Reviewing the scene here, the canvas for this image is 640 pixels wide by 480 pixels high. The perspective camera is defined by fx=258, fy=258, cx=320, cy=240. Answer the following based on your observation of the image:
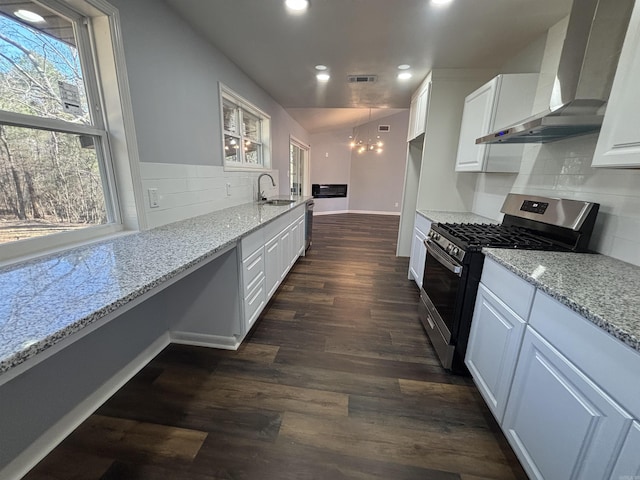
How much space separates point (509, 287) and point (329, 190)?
7.65m

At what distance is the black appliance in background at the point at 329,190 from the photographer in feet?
27.7

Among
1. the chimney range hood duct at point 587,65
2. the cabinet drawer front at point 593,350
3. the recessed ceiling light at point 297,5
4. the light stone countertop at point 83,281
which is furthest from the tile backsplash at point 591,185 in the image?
the light stone countertop at point 83,281

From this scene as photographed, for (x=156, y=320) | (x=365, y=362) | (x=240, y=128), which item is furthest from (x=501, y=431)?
(x=240, y=128)

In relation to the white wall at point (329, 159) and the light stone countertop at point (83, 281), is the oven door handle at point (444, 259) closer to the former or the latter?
the light stone countertop at point (83, 281)

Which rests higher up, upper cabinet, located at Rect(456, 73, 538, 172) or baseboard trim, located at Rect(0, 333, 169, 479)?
upper cabinet, located at Rect(456, 73, 538, 172)

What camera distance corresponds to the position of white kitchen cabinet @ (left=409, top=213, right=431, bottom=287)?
8.98ft

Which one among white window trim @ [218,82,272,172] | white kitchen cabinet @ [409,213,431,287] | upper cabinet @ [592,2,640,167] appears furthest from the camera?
white kitchen cabinet @ [409,213,431,287]

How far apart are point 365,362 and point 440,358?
533 mm

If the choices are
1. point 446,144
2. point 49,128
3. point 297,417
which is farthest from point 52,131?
point 446,144

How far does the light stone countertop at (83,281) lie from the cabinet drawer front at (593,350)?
1519 mm

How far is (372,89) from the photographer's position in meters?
3.54

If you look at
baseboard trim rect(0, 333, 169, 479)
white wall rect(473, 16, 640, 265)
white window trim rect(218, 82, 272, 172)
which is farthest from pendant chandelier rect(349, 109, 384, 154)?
baseboard trim rect(0, 333, 169, 479)

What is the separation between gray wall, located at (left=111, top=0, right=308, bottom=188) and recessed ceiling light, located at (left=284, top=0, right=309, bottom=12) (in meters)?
0.85

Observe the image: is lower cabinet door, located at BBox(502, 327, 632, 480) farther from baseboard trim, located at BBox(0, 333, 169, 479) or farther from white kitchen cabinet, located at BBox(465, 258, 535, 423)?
baseboard trim, located at BBox(0, 333, 169, 479)
